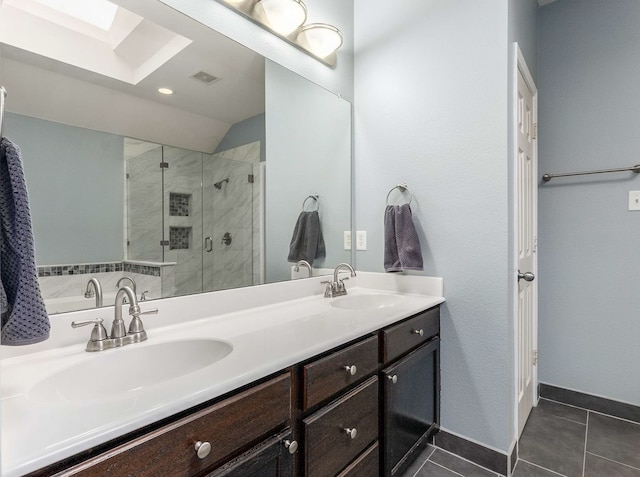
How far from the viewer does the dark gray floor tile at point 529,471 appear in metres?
1.50

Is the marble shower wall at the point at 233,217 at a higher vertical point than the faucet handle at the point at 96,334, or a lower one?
higher

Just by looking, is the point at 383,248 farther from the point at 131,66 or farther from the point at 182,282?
the point at 131,66

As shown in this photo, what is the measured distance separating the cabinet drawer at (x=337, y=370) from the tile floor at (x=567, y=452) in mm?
746

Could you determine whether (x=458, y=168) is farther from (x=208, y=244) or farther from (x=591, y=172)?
(x=208, y=244)

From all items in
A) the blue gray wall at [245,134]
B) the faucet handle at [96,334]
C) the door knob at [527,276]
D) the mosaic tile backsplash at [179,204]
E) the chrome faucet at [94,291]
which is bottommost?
the faucet handle at [96,334]

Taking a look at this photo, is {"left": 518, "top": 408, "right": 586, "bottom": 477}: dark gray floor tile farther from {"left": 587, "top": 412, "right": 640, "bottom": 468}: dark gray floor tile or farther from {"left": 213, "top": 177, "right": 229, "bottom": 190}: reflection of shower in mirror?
{"left": 213, "top": 177, "right": 229, "bottom": 190}: reflection of shower in mirror

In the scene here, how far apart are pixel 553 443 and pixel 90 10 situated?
8.78 ft

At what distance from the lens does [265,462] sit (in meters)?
0.80

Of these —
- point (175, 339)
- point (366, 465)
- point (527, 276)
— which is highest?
point (527, 276)

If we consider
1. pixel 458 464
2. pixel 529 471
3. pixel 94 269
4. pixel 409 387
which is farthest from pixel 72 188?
pixel 529 471

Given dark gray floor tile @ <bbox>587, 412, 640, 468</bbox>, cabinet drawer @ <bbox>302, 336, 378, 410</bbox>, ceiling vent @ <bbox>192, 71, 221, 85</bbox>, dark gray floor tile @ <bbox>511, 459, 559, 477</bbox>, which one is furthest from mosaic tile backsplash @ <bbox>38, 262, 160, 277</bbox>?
dark gray floor tile @ <bbox>587, 412, 640, 468</bbox>

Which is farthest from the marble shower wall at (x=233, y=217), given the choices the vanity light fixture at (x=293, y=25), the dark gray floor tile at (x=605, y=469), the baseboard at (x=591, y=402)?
the baseboard at (x=591, y=402)

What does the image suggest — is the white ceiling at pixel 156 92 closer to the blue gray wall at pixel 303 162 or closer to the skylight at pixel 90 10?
the skylight at pixel 90 10

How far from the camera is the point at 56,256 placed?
973mm
